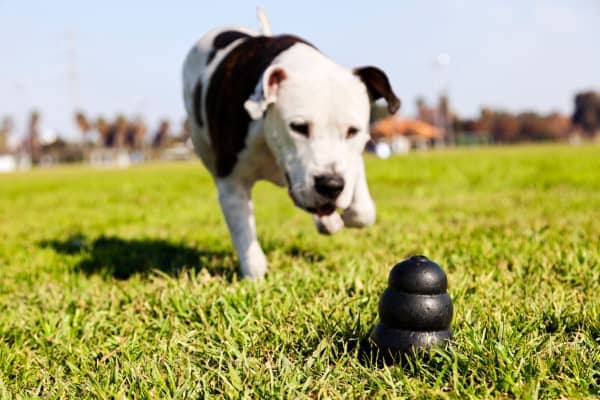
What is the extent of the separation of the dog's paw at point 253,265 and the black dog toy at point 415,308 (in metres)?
1.69

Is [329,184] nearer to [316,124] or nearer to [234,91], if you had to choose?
[316,124]

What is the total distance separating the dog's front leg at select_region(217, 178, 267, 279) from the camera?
3885mm

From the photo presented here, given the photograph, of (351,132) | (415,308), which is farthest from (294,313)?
(351,132)

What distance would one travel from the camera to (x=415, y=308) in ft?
7.00

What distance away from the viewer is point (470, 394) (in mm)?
1938

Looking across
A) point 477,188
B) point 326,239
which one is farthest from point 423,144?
point 326,239

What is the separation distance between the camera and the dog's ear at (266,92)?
3363mm

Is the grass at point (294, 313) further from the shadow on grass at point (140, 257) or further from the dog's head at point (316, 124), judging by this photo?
the dog's head at point (316, 124)

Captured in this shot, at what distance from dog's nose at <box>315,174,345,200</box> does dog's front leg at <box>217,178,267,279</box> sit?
0.84 meters

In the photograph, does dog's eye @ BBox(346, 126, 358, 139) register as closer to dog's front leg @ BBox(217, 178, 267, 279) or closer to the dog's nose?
the dog's nose

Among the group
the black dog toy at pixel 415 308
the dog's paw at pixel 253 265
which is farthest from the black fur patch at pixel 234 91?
the black dog toy at pixel 415 308

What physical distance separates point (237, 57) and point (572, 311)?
2.51 m

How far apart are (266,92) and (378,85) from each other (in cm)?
69

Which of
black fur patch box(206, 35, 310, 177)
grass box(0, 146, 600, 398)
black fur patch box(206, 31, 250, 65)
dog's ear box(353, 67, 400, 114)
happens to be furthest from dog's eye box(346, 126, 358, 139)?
black fur patch box(206, 31, 250, 65)
